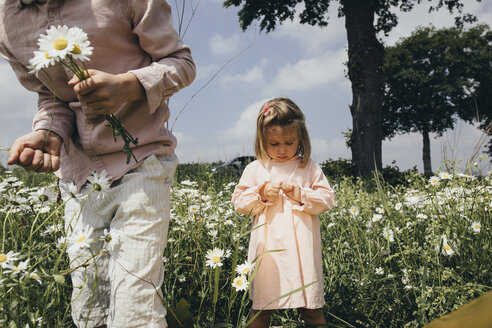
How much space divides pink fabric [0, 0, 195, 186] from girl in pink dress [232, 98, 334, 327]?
66 centimetres

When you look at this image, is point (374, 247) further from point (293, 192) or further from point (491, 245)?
point (293, 192)

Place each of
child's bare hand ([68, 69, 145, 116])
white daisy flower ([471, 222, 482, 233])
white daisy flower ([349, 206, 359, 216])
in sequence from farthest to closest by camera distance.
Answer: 1. white daisy flower ([349, 206, 359, 216])
2. white daisy flower ([471, 222, 482, 233])
3. child's bare hand ([68, 69, 145, 116])

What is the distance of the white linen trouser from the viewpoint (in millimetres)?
1306

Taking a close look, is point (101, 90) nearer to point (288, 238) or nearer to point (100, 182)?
point (100, 182)

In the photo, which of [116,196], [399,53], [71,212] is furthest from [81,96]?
[399,53]

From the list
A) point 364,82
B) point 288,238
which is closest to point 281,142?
point 288,238

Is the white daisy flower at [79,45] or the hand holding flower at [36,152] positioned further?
the hand holding flower at [36,152]

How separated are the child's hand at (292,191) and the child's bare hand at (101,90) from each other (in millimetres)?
967

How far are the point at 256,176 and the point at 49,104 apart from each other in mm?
1118

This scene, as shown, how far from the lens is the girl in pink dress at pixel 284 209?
183 cm

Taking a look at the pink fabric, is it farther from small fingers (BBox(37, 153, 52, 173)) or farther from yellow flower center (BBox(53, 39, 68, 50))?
yellow flower center (BBox(53, 39, 68, 50))

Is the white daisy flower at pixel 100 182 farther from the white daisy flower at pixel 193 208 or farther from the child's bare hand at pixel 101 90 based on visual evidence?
the white daisy flower at pixel 193 208

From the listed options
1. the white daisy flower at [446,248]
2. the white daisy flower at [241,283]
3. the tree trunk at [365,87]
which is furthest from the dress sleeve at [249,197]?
the tree trunk at [365,87]

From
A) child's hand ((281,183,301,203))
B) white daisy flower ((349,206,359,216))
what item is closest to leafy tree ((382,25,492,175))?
white daisy flower ((349,206,359,216))
